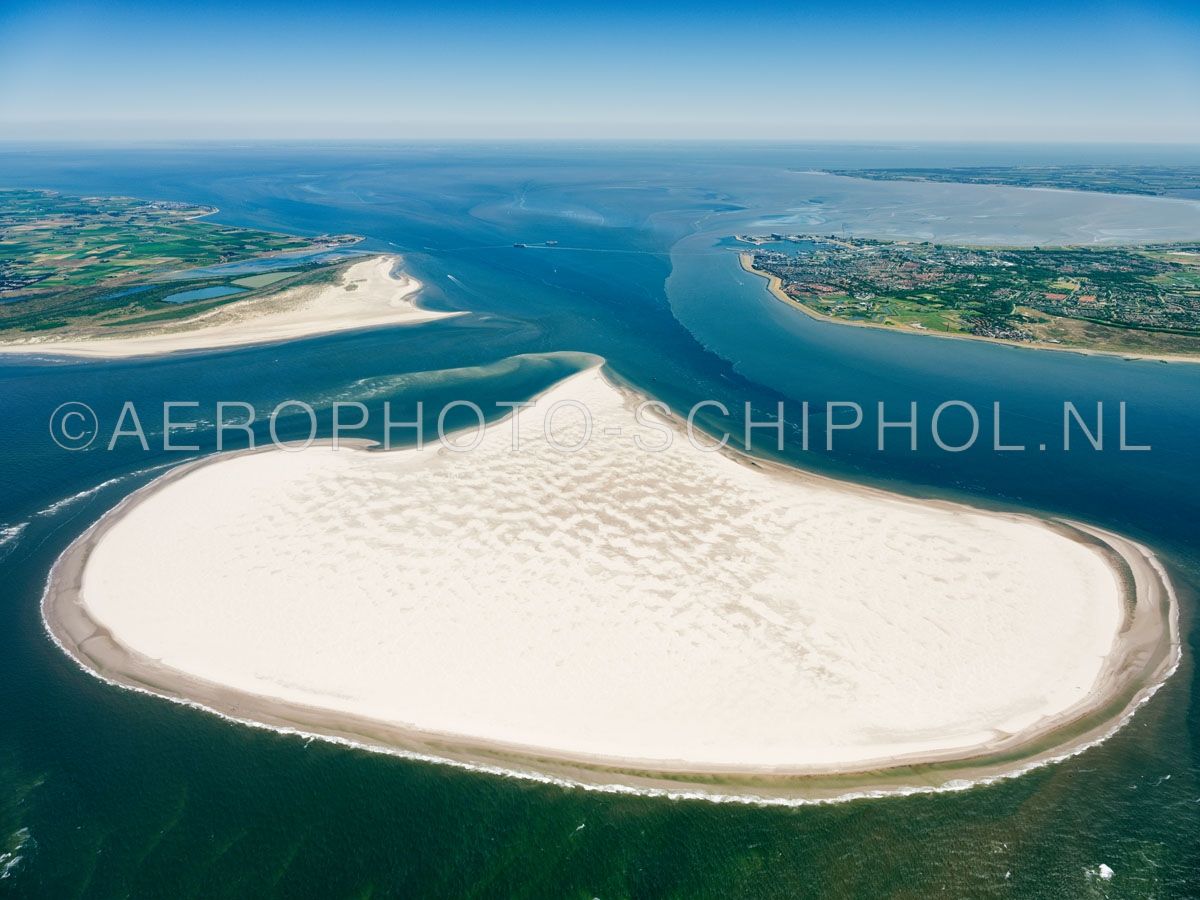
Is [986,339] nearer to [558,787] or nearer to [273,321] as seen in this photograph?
[558,787]

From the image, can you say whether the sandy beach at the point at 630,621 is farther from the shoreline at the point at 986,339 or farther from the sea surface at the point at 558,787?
the shoreline at the point at 986,339

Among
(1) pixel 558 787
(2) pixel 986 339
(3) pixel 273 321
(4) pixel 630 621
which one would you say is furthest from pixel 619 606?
(3) pixel 273 321

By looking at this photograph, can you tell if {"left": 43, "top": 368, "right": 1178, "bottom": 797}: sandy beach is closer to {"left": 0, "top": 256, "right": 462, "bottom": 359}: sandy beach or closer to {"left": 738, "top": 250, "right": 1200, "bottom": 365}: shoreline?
{"left": 0, "top": 256, "right": 462, "bottom": 359}: sandy beach

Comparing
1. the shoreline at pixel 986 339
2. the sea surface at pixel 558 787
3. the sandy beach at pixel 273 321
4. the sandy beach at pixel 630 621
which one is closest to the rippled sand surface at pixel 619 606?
the sandy beach at pixel 630 621

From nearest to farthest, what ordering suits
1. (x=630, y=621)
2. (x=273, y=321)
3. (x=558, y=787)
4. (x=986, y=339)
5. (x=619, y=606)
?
(x=558, y=787)
(x=630, y=621)
(x=619, y=606)
(x=986, y=339)
(x=273, y=321)

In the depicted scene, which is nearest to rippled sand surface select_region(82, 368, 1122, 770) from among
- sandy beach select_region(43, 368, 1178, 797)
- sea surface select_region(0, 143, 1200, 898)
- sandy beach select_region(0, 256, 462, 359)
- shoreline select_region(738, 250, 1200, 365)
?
sandy beach select_region(43, 368, 1178, 797)
